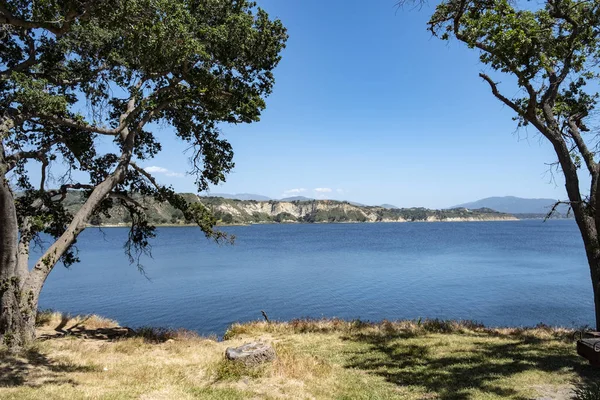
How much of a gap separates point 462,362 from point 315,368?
425cm

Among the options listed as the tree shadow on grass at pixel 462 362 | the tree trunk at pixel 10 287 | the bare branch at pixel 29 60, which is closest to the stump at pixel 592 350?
the tree shadow on grass at pixel 462 362

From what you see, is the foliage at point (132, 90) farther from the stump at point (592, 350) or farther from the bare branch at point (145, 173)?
the stump at point (592, 350)

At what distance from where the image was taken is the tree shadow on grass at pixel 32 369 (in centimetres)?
874

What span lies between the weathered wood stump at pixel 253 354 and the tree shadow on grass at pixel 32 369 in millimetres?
3605

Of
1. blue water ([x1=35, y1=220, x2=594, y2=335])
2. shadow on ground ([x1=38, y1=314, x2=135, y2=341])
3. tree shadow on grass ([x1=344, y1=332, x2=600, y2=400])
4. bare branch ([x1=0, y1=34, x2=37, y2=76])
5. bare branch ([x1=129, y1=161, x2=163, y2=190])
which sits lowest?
blue water ([x1=35, y1=220, x2=594, y2=335])

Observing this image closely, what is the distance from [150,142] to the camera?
61.5 feet

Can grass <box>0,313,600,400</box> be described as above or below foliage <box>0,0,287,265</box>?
below

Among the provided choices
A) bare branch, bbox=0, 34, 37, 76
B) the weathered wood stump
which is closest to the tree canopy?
bare branch, bbox=0, 34, 37, 76

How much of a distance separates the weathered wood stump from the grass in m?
0.27

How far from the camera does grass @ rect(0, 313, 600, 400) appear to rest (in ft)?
28.7

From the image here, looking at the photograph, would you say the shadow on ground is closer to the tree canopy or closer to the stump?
the tree canopy

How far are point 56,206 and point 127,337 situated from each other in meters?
6.07

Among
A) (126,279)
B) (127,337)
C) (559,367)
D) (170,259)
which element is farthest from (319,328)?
(170,259)

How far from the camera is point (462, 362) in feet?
36.8
